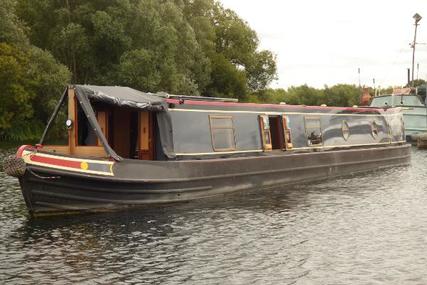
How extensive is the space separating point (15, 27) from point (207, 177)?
29.2 m

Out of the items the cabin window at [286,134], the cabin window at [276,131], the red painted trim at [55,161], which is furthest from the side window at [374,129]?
the red painted trim at [55,161]

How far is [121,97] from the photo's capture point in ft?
49.0

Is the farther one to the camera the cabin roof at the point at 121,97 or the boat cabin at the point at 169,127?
the boat cabin at the point at 169,127

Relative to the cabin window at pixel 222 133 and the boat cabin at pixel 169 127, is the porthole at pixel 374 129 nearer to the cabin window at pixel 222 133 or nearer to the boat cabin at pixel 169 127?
the boat cabin at pixel 169 127

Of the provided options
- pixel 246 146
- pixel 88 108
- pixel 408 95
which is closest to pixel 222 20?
pixel 408 95

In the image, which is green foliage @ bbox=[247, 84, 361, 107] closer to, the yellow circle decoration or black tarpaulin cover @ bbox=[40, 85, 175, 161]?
black tarpaulin cover @ bbox=[40, 85, 175, 161]

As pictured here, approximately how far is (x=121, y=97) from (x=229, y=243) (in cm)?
544

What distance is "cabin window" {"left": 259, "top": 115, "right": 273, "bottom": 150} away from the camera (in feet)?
63.8

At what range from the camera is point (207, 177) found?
1634cm

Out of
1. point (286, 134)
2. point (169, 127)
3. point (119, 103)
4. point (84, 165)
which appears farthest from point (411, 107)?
point (84, 165)

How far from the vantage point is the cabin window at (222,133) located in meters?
17.5

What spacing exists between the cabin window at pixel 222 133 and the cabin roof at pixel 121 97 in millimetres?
2270

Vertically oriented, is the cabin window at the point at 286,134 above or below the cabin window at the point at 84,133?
below

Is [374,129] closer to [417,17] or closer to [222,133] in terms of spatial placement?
[222,133]
